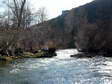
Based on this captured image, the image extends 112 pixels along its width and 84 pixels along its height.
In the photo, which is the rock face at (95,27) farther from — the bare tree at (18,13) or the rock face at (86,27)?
the bare tree at (18,13)

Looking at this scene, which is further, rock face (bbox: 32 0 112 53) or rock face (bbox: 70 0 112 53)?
rock face (bbox: 32 0 112 53)

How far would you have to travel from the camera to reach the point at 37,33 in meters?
40.9

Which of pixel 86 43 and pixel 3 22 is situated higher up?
pixel 3 22

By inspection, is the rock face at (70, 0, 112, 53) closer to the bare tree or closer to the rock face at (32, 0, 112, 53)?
the rock face at (32, 0, 112, 53)

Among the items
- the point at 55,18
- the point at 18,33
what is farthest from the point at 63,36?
the point at 18,33

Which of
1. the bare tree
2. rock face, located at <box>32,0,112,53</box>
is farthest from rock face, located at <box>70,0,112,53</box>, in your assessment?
the bare tree

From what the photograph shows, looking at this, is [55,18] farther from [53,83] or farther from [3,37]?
[53,83]

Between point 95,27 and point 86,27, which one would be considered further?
point 95,27

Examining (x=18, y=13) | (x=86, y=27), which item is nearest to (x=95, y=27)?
(x=86, y=27)

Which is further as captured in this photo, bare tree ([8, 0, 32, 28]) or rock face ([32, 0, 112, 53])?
rock face ([32, 0, 112, 53])

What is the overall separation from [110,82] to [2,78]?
700 cm

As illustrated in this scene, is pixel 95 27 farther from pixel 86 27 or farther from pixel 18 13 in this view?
pixel 18 13

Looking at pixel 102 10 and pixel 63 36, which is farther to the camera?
pixel 63 36

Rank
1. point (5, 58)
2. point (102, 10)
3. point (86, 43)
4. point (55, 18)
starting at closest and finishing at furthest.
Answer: point (5, 58)
point (86, 43)
point (102, 10)
point (55, 18)
